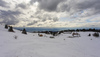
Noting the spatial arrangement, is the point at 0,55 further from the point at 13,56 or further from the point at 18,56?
the point at 18,56

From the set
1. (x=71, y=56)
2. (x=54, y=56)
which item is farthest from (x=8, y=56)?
(x=71, y=56)

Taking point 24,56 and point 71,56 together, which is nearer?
point 24,56

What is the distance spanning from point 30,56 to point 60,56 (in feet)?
10.0

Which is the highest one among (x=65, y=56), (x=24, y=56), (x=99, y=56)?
(x=24, y=56)

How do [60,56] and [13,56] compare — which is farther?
[60,56]

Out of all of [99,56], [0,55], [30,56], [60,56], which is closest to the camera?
[0,55]

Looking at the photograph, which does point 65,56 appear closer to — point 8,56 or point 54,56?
point 54,56

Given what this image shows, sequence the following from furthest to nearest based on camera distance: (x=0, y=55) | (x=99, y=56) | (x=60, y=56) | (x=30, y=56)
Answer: (x=99, y=56)
(x=60, y=56)
(x=30, y=56)
(x=0, y=55)

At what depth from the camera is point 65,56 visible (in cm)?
564

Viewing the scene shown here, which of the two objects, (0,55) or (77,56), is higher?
(0,55)

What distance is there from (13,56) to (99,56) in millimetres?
9537

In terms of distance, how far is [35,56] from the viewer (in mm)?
5188

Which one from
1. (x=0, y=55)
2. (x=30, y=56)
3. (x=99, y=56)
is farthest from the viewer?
(x=99, y=56)

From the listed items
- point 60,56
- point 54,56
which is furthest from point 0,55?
point 60,56
